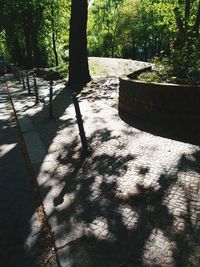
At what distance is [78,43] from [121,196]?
35.4 ft

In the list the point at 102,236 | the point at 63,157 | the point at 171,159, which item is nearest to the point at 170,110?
the point at 171,159

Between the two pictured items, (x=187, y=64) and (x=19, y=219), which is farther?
(x=187, y=64)

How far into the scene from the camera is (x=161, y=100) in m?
6.95

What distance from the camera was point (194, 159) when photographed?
5.30 metres

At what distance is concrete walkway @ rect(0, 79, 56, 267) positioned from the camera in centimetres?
332

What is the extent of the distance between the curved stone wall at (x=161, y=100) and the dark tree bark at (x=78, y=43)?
6.08 meters

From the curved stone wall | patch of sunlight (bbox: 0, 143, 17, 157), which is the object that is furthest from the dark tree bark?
patch of sunlight (bbox: 0, 143, 17, 157)

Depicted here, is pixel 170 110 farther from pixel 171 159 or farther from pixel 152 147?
pixel 171 159

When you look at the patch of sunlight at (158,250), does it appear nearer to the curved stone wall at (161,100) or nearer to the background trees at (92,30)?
the curved stone wall at (161,100)

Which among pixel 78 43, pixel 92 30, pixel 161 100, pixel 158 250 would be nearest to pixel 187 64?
pixel 161 100

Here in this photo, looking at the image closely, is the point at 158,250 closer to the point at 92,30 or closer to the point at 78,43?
the point at 78,43

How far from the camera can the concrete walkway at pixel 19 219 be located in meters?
3.32

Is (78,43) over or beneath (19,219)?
over

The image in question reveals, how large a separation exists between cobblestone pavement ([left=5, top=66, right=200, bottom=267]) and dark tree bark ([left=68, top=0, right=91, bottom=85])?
22.8 feet
